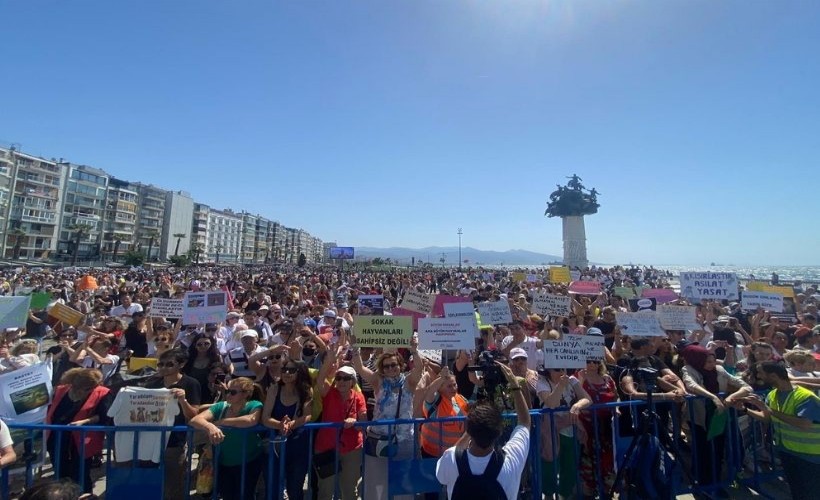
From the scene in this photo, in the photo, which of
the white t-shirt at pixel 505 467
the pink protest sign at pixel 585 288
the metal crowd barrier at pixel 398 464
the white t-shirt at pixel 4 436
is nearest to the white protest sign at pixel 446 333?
the metal crowd barrier at pixel 398 464

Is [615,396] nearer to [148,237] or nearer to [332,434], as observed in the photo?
[332,434]

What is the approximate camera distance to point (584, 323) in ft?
31.4

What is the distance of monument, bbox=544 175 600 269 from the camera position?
4000cm

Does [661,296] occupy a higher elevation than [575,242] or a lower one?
lower

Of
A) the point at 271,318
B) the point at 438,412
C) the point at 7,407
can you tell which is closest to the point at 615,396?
the point at 438,412

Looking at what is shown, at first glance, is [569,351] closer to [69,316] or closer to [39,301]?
[69,316]

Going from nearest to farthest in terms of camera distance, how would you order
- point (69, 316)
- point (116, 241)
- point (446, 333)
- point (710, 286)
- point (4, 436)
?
point (4, 436), point (446, 333), point (69, 316), point (710, 286), point (116, 241)

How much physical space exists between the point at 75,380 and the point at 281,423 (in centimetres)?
215

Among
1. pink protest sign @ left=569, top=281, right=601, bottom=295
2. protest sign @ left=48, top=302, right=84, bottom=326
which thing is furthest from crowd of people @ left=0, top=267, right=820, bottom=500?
pink protest sign @ left=569, top=281, right=601, bottom=295

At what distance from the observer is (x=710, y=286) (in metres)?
10.2

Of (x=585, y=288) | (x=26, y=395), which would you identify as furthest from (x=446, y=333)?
(x=585, y=288)

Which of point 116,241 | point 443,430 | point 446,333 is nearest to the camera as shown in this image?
point 443,430

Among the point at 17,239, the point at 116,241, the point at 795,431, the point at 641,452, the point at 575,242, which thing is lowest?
the point at 641,452

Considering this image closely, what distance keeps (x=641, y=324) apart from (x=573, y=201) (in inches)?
1638
